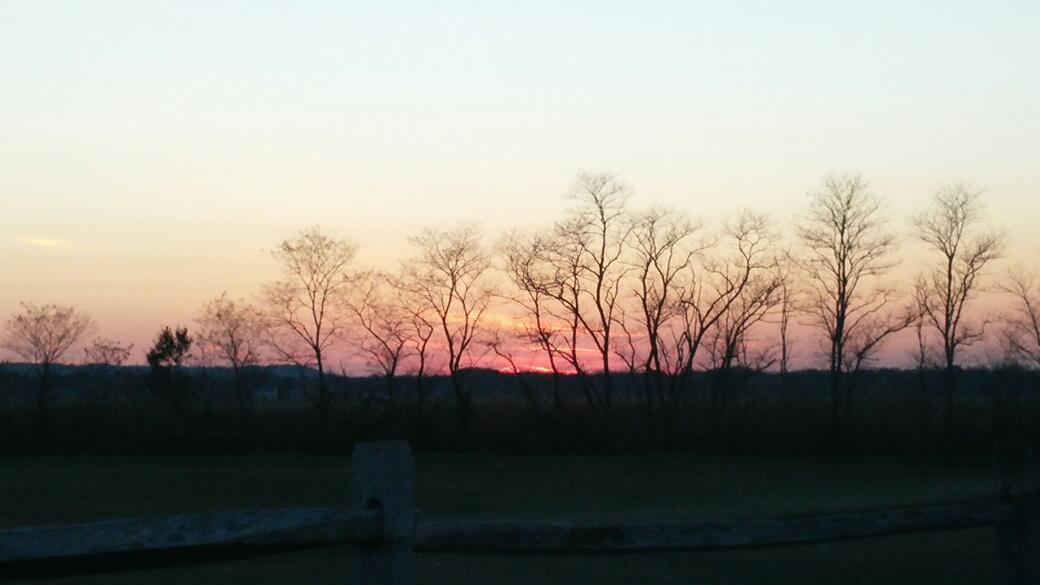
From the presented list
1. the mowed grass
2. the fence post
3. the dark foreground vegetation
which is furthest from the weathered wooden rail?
the dark foreground vegetation

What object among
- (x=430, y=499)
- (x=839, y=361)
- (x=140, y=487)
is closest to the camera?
(x=430, y=499)

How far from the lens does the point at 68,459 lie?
4941cm

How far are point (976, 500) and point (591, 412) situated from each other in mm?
54379

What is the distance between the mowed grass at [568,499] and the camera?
1495 cm

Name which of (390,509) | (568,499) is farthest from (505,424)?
(390,509)

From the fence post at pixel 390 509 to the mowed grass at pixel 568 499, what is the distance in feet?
4.07

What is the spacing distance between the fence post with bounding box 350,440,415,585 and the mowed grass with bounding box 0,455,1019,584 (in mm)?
1240

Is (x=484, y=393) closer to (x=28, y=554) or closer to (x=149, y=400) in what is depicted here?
(x=149, y=400)

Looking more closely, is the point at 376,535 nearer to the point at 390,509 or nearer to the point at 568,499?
the point at 390,509

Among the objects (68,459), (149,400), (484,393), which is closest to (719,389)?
(484,393)

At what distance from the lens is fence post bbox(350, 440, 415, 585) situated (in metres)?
4.08

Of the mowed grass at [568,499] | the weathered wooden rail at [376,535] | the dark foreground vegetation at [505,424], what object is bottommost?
the mowed grass at [568,499]

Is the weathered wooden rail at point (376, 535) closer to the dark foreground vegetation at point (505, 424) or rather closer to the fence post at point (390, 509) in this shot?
the fence post at point (390, 509)

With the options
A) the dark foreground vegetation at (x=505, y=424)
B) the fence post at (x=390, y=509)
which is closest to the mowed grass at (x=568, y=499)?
the fence post at (x=390, y=509)
